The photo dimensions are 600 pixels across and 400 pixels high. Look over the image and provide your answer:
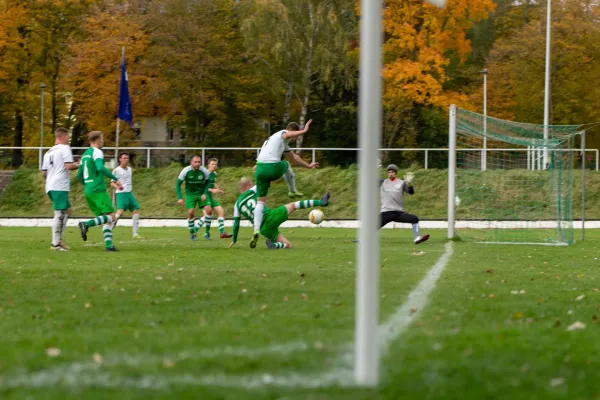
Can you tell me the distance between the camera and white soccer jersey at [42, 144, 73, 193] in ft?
54.8

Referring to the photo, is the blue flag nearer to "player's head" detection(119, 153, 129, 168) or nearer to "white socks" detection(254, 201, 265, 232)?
"player's head" detection(119, 153, 129, 168)

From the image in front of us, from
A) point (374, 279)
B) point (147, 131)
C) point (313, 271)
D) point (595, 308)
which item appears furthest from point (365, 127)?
point (147, 131)

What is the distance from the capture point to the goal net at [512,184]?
2178 cm

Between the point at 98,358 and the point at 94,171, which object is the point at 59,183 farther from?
the point at 98,358

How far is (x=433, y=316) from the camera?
7414mm

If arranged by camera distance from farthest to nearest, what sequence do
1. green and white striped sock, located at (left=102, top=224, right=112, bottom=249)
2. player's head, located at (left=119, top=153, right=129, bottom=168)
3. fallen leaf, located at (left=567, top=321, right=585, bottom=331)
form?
player's head, located at (left=119, top=153, right=129, bottom=168)
green and white striped sock, located at (left=102, top=224, right=112, bottom=249)
fallen leaf, located at (left=567, top=321, right=585, bottom=331)

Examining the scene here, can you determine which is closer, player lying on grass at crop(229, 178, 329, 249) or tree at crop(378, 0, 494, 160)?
player lying on grass at crop(229, 178, 329, 249)

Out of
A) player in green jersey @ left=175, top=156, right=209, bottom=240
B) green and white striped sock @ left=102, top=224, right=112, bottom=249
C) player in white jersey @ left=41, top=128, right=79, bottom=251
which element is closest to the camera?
green and white striped sock @ left=102, top=224, right=112, bottom=249

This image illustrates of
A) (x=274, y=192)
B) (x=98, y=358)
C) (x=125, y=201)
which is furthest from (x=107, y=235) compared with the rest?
(x=274, y=192)

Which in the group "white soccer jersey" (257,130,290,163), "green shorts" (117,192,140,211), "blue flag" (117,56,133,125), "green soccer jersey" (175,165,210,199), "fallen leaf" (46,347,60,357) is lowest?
"fallen leaf" (46,347,60,357)

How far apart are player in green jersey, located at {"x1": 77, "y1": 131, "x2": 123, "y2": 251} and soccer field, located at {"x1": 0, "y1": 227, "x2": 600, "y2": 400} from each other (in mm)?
3614

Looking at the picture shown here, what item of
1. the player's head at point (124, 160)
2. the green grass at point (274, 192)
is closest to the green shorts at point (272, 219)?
the player's head at point (124, 160)

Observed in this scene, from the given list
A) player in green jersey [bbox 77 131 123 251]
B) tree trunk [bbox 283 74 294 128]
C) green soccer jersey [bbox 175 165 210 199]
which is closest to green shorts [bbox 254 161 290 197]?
player in green jersey [bbox 77 131 123 251]

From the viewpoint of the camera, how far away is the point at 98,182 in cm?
1672
